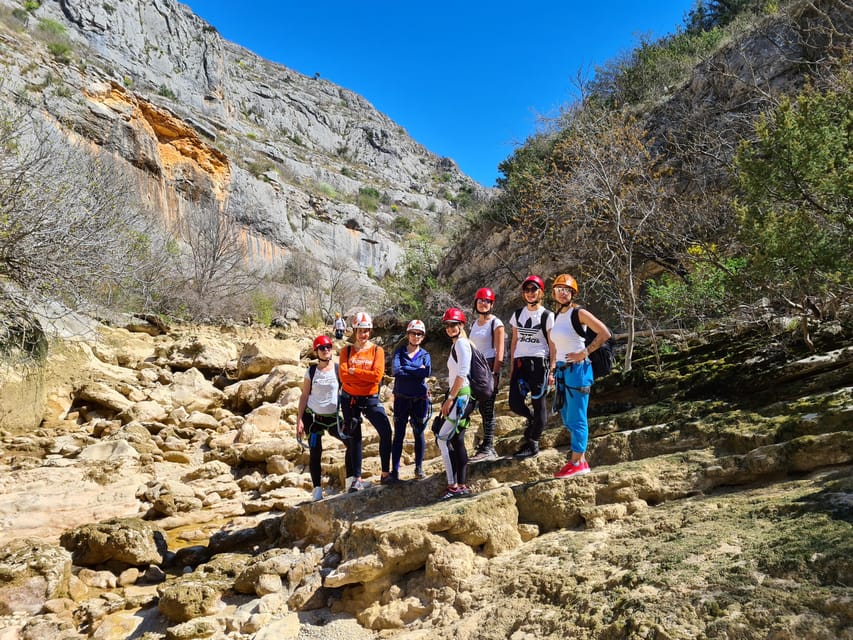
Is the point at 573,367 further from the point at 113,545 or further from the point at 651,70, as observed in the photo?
the point at 651,70

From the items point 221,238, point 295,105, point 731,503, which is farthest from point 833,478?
point 295,105

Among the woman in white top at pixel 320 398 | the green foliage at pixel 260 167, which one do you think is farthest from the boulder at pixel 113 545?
the green foliage at pixel 260 167

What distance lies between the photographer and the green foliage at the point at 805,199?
496cm

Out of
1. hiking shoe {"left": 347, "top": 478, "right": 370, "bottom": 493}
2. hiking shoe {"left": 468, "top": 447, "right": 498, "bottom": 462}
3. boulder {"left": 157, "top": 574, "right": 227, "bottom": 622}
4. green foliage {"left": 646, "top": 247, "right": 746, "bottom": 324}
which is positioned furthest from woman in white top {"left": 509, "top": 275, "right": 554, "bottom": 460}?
green foliage {"left": 646, "top": 247, "right": 746, "bottom": 324}

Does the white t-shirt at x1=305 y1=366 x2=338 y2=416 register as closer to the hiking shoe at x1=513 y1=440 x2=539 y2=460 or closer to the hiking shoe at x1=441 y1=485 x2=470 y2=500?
the hiking shoe at x1=441 y1=485 x2=470 y2=500

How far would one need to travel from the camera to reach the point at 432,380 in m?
12.6

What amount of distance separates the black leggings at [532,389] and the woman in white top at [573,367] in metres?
0.31

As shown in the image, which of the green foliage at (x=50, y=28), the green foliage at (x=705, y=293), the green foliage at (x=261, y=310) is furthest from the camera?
the green foliage at (x=50, y=28)

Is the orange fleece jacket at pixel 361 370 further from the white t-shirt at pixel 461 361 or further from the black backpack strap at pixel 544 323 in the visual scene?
the black backpack strap at pixel 544 323

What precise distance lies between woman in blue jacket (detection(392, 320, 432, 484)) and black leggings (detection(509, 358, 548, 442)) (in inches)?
33.1

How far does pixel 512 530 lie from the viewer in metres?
3.80

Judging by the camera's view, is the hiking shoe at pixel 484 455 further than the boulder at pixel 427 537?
Yes

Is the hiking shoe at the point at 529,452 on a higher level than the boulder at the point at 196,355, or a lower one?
lower

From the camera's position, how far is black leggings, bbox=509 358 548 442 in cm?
461
